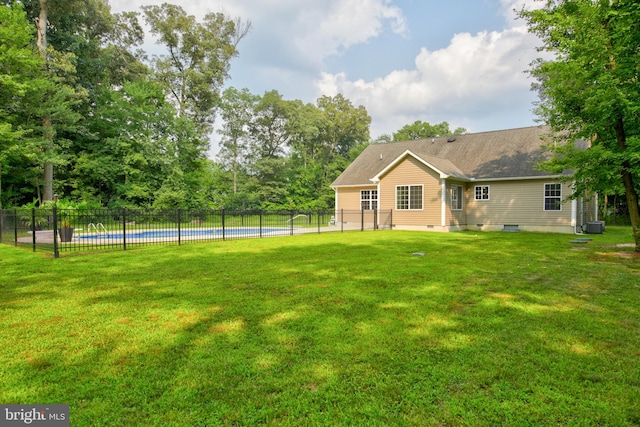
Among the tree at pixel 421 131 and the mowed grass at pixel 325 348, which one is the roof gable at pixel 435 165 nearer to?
the mowed grass at pixel 325 348

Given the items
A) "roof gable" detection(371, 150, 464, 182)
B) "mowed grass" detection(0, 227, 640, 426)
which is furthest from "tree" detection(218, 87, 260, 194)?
"mowed grass" detection(0, 227, 640, 426)

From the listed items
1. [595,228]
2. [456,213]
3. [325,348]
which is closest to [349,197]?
[456,213]

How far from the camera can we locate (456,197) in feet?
61.1

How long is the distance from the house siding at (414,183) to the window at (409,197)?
0.62 ft

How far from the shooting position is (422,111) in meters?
40.7

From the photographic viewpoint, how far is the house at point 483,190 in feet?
55.6

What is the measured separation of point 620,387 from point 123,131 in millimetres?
30488

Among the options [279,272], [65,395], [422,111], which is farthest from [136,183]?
[422,111]

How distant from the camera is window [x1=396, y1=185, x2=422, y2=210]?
18.4m

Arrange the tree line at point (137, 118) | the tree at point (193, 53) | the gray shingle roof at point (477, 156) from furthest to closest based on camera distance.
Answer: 1. the tree at point (193, 53)
2. the tree line at point (137, 118)
3. the gray shingle roof at point (477, 156)

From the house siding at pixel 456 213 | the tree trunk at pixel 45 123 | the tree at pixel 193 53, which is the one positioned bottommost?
the house siding at pixel 456 213

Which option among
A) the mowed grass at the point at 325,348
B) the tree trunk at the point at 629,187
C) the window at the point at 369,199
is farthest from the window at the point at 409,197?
the mowed grass at the point at 325,348

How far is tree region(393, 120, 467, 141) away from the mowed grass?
39980mm

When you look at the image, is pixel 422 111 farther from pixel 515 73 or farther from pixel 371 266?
pixel 371 266
